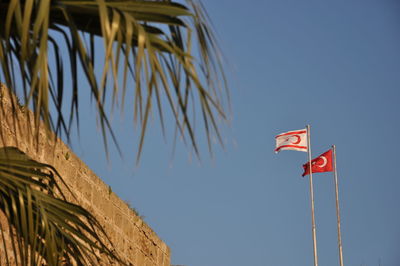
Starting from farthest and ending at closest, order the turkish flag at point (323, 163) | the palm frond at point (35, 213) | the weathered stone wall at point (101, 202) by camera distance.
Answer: the turkish flag at point (323, 163), the weathered stone wall at point (101, 202), the palm frond at point (35, 213)

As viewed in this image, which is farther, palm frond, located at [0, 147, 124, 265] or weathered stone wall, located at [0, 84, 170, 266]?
weathered stone wall, located at [0, 84, 170, 266]

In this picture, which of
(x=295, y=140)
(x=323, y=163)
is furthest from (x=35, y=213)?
(x=323, y=163)

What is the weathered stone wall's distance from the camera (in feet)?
20.3

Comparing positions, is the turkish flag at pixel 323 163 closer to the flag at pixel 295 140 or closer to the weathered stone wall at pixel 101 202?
the flag at pixel 295 140

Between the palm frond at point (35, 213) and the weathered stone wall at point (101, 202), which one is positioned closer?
the palm frond at point (35, 213)

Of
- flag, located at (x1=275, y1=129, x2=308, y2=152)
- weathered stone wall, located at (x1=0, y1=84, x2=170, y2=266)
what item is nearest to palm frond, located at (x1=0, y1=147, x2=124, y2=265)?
weathered stone wall, located at (x1=0, y1=84, x2=170, y2=266)

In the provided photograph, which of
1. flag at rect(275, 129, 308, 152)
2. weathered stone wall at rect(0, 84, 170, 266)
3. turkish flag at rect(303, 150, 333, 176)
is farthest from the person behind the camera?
turkish flag at rect(303, 150, 333, 176)

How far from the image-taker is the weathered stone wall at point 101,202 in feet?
20.3

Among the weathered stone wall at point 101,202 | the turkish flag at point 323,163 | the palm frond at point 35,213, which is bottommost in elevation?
the palm frond at point 35,213

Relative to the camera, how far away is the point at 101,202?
7707 millimetres

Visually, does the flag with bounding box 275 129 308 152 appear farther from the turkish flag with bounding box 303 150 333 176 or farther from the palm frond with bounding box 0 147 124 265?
the palm frond with bounding box 0 147 124 265

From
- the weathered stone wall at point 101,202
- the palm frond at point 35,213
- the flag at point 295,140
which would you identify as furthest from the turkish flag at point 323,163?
the palm frond at point 35,213

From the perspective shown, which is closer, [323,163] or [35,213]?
[35,213]

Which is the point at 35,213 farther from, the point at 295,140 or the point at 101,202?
the point at 295,140
